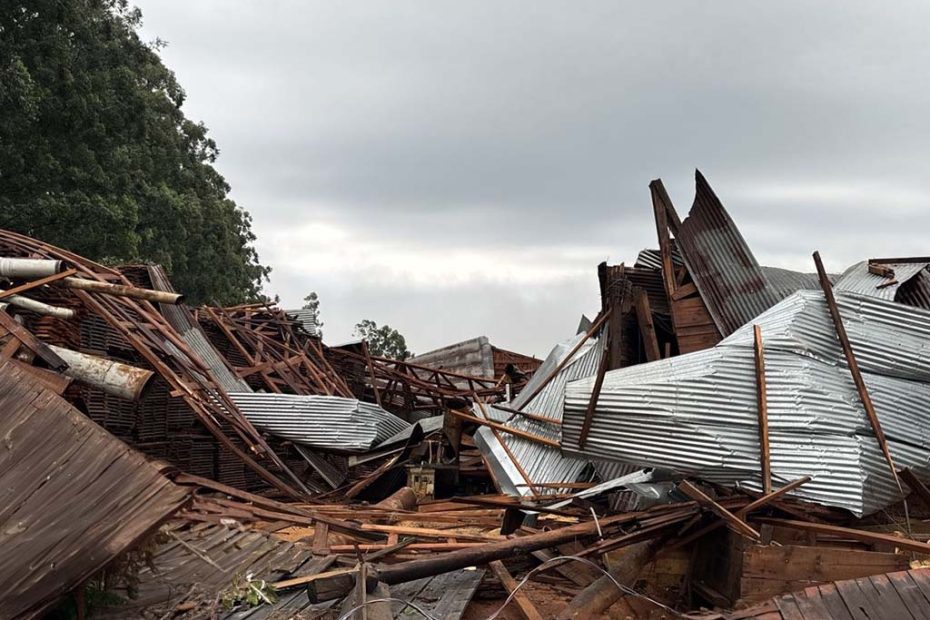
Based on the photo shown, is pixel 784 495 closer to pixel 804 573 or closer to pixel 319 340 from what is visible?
pixel 804 573

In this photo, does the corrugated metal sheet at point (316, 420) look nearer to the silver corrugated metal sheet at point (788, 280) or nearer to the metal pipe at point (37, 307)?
the metal pipe at point (37, 307)

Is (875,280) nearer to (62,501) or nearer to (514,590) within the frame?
(514,590)

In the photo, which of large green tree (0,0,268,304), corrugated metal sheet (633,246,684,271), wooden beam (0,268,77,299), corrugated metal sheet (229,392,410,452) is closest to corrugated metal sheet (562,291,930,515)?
corrugated metal sheet (633,246,684,271)

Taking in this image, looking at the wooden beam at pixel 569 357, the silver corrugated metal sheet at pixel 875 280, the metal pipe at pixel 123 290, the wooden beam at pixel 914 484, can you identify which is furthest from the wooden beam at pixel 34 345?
the silver corrugated metal sheet at pixel 875 280

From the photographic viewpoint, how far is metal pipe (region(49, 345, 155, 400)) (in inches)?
262

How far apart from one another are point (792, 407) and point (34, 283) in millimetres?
7616

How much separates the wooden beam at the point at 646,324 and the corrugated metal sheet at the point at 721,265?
65cm

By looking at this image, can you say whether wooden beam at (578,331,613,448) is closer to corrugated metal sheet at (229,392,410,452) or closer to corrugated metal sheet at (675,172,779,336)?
corrugated metal sheet at (675,172,779,336)

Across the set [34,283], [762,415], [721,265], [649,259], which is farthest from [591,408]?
[34,283]

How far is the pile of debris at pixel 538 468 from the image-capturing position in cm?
463

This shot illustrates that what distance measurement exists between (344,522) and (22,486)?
2666 mm

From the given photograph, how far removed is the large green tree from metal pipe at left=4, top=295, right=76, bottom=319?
8.95 m

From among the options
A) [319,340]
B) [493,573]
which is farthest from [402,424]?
[493,573]

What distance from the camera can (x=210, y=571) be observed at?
17.6 ft
